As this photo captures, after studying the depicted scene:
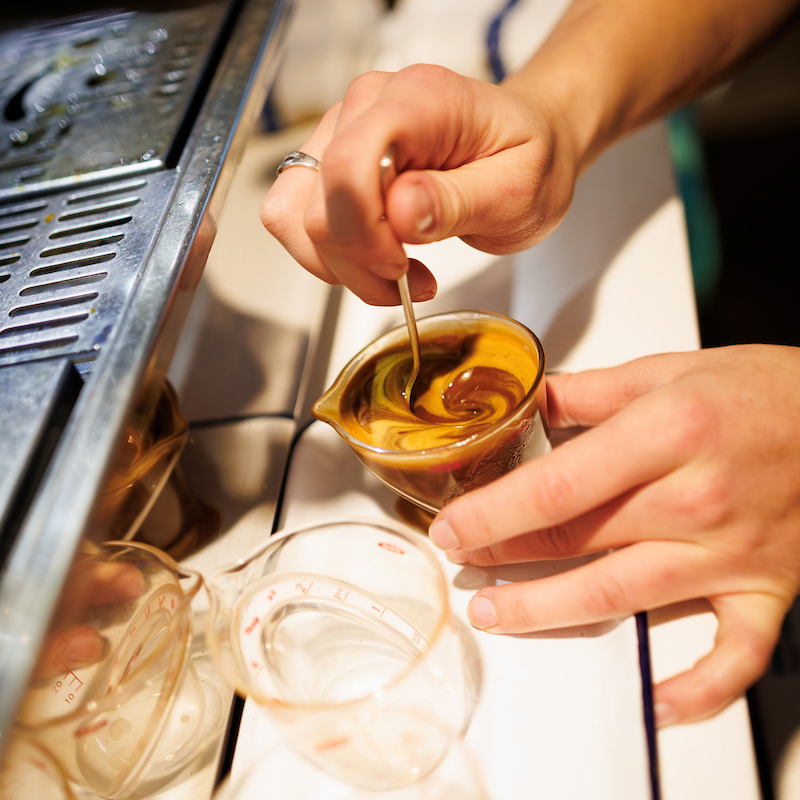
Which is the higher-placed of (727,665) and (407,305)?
(407,305)

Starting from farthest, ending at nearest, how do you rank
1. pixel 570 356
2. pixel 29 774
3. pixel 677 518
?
pixel 570 356
pixel 677 518
pixel 29 774

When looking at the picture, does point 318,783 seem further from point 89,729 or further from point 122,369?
point 122,369

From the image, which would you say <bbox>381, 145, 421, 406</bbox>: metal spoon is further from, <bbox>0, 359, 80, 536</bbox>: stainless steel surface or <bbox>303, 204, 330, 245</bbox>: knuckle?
<bbox>0, 359, 80, 536</bbox>: stainless steel surface

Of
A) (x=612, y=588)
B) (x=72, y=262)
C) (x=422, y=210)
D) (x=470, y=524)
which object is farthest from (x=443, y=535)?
(x=72, y=262)

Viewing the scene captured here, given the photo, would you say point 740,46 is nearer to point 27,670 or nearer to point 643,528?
point 643,528

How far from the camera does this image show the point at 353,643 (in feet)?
1.53

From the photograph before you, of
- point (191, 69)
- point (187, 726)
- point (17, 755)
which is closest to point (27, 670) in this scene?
point (17, 755)

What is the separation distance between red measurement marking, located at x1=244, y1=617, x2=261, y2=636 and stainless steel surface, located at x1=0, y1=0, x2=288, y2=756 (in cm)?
14

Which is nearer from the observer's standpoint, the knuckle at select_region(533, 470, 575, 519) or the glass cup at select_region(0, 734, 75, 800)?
the glass cup at select_region(0, 734, 75, 800)

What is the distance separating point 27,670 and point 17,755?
5cm

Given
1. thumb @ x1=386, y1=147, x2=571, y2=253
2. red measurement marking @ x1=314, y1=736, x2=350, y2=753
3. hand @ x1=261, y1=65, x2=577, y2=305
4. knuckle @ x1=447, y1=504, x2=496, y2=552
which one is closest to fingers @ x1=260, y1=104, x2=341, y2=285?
hand @ x1=261, y1=65, x2=577, y2=305

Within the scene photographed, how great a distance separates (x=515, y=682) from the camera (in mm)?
451

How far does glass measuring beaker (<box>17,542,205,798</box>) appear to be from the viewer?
0.36m

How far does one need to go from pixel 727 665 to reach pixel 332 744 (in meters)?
0.26
